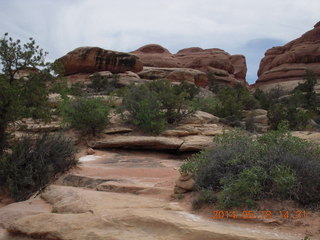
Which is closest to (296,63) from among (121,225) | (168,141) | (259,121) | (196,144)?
(259,121)

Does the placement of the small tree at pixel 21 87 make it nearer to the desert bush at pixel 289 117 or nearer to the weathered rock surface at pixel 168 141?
the weathered rock surface at pixel 168 141

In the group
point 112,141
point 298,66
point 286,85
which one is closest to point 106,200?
point 112,141

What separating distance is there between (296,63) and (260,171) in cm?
5017

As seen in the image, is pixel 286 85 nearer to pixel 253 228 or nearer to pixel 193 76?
pixel 193 76

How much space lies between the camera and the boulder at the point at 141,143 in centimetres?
1122

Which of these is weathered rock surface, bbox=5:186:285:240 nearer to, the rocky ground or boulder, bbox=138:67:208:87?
the rocky ground

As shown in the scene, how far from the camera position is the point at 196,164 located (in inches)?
219

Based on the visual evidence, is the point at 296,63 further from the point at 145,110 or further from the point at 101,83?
the point at 145,110

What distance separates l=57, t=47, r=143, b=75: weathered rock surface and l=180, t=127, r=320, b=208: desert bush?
89.8 ft

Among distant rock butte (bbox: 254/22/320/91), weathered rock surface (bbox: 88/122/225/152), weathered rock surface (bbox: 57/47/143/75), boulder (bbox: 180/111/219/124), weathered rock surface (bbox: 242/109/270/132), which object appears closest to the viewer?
weathered rock surface (bbox: 88/122/225/152)

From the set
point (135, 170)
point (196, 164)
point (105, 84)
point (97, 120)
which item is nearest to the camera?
point (196, 164)

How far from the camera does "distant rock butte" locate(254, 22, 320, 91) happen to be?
46.3m

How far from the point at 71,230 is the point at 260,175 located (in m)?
2.65
